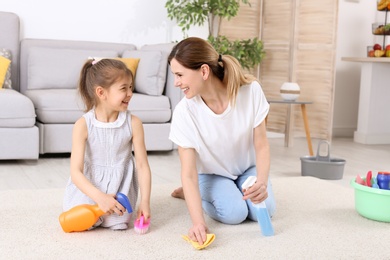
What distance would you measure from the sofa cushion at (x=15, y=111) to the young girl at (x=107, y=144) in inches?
54.0

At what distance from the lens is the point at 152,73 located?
4043 millimetres

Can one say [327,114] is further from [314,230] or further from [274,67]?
[314,230]

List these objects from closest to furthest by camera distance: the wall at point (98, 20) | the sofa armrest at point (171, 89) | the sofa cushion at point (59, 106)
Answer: the sofa cushion at point (59, 106), the sofa armrest at point (171, 89), the wall at point (98, 20)

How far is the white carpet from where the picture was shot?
72.3 inches

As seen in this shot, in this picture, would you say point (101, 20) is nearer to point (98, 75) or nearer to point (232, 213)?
point (98, 75)

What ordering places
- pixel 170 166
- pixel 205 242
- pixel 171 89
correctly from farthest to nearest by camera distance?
pixel 171 89, pixel 170 166, pixel 205 242

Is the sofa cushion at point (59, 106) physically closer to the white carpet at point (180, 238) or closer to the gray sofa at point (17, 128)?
the gray sofa at point (17, 128)

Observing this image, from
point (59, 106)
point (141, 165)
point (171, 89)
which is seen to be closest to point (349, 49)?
point (171, 89)

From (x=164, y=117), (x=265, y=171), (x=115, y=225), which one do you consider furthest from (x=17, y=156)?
(x=265, y=171)

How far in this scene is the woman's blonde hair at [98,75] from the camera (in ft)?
6.87

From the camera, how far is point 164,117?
396cm

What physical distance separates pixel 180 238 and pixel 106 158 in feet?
1.37

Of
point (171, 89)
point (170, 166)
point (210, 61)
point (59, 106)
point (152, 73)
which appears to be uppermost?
point (210, 61)

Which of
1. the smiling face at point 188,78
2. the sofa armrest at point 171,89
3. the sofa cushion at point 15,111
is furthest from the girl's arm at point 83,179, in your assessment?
the sofa armrest at point 171,89
